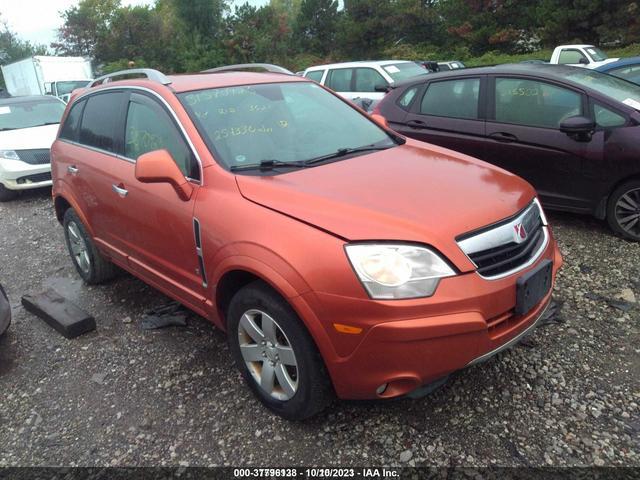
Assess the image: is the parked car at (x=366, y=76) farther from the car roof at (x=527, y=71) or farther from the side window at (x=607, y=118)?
the side window at (x=607, y=118)

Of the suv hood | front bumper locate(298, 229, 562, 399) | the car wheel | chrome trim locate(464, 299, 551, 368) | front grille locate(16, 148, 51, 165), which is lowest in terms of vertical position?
the car wheel

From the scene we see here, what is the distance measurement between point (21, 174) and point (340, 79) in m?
6.07

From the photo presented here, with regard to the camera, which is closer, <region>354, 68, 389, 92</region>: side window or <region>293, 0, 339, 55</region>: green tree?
<region>354, 68, 389, 92</region>: side window

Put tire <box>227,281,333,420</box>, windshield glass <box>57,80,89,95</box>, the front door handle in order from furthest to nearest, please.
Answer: windshield glass <box>57,80,89,95</box>, the front door handle, tire <box>227,281,333,420</box>

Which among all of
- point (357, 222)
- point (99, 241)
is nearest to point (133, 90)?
point (99, 241)

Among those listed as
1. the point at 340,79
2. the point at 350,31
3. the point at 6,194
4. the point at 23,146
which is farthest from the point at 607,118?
the point at 350,31

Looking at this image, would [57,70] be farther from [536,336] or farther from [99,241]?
[536,336]

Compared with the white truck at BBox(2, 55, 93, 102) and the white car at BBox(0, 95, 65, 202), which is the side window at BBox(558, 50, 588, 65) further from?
the white truck at BBox(2, 55, 93, 102)

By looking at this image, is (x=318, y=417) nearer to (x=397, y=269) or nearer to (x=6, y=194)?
(x=397, y=269)

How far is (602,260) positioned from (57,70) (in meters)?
23.2

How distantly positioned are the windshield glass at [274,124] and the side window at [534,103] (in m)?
2.11

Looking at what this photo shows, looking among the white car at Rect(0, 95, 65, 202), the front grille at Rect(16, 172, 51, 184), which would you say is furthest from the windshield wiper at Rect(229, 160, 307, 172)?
the front grille at Rect(16, 172, 51, 184)

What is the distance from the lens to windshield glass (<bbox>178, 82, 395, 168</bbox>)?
3.11 meters

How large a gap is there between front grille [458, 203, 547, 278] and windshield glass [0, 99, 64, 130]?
29.3 feet
